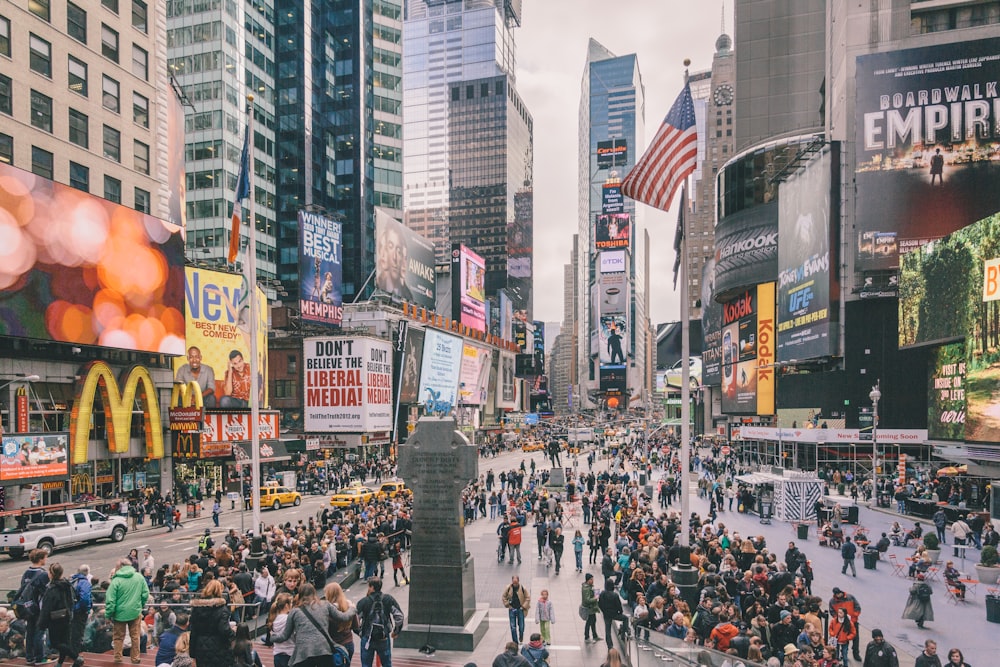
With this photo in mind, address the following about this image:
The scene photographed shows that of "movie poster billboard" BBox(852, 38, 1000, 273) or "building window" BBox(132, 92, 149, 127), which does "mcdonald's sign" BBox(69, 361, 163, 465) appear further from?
"movie poster billboard" BBox(852, 38, 1000, 273)

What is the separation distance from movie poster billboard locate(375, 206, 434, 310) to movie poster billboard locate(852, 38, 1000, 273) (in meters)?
45.7

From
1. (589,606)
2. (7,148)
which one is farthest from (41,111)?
(589,606)

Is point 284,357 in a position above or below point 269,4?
below

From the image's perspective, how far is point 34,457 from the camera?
103 ft

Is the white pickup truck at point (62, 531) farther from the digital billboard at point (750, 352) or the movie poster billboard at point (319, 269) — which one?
the digital billboard at point (750, 352)

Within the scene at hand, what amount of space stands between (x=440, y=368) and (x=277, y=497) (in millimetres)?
45381

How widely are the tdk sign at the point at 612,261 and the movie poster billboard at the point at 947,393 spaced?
464ft

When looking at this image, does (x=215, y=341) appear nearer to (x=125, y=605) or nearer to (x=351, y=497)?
(x=351, y=497)

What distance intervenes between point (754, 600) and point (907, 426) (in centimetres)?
4840

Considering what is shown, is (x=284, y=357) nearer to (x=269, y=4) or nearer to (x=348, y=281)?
(x=348, y=281)

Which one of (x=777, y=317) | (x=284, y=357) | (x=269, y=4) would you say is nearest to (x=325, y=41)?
(x=269, y=4)

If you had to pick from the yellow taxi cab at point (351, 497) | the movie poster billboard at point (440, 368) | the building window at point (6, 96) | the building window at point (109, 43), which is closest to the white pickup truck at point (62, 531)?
the yellow taxi cab at point (351, 497)

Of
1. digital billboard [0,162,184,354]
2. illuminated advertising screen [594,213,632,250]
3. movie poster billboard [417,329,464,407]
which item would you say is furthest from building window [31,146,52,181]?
illuminated advertising screen [594,213,632,250]

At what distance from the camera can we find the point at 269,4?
92.7 m
